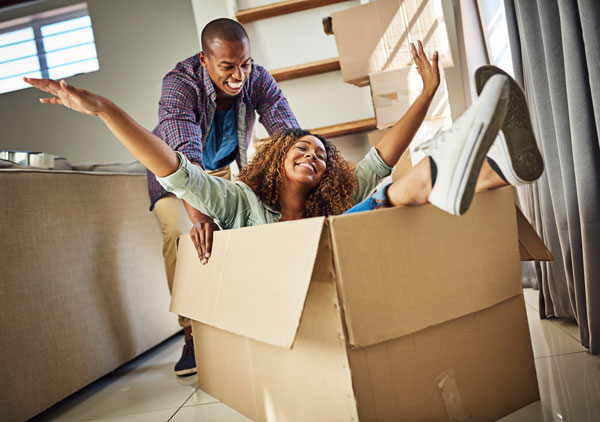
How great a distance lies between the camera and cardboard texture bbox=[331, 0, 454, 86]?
6.11 feet

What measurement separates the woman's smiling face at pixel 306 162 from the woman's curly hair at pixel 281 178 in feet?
0.09

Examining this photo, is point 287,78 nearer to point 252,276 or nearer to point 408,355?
point 252,276

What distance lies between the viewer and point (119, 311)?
5.41 feet

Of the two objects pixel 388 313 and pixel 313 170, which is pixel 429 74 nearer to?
pixel 313 170

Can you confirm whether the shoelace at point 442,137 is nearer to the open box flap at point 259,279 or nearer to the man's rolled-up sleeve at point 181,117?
the open box flap at point 259,279

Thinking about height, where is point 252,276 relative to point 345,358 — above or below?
above

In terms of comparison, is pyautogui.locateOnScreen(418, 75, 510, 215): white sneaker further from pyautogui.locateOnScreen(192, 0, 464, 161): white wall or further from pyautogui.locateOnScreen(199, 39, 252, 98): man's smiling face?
pyautogui.locateOnScreen(192, 0, 464, 161): white wall

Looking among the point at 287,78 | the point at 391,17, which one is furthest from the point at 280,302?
the point at 287,78

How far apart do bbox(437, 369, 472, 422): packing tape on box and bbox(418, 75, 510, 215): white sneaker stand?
1.00 ft

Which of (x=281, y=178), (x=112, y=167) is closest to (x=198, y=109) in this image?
(x=281, y=178)

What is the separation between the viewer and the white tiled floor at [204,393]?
0.90 meters

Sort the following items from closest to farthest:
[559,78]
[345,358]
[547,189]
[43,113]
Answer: [345,358]
[559,78]
[547,189]
[43,113]

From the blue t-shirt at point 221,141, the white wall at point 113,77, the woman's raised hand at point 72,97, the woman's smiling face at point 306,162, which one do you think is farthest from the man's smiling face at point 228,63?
the white wall at point 113,77

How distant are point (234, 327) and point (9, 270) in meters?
0.72
